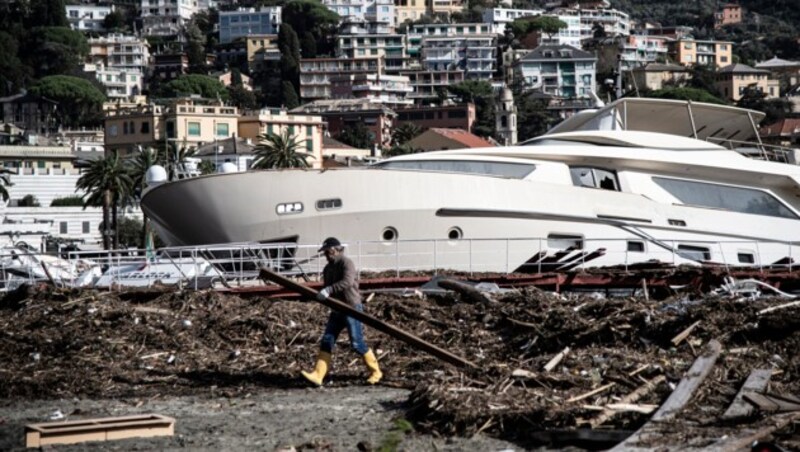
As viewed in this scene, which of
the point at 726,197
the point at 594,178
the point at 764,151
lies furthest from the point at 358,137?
the point at 594,178

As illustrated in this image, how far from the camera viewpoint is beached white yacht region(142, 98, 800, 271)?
28.0 meters

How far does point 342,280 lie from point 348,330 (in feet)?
1.57

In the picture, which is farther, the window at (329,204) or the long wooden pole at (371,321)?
the window at (329,204)

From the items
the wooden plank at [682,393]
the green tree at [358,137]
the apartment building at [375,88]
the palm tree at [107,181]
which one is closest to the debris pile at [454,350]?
the wooden plank at [682,393]

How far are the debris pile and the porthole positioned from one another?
7953 mm

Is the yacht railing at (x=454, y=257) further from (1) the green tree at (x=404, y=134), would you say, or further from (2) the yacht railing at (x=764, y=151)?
(1) the green tree at (x=404, y=134)

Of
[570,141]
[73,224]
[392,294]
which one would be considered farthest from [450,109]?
[392,294]

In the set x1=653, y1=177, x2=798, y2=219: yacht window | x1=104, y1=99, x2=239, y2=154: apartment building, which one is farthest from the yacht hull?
x1=104, y1=99, x2=239, y2=154: apartment building

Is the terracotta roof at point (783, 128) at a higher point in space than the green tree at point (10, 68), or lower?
lower

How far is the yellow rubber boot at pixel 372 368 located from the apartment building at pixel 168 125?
118571 mm

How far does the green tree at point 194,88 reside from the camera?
186 m

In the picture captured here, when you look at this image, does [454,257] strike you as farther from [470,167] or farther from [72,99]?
[72,99]

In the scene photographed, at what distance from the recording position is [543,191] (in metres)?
29.1

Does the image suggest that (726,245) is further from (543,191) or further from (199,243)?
(199,243)
